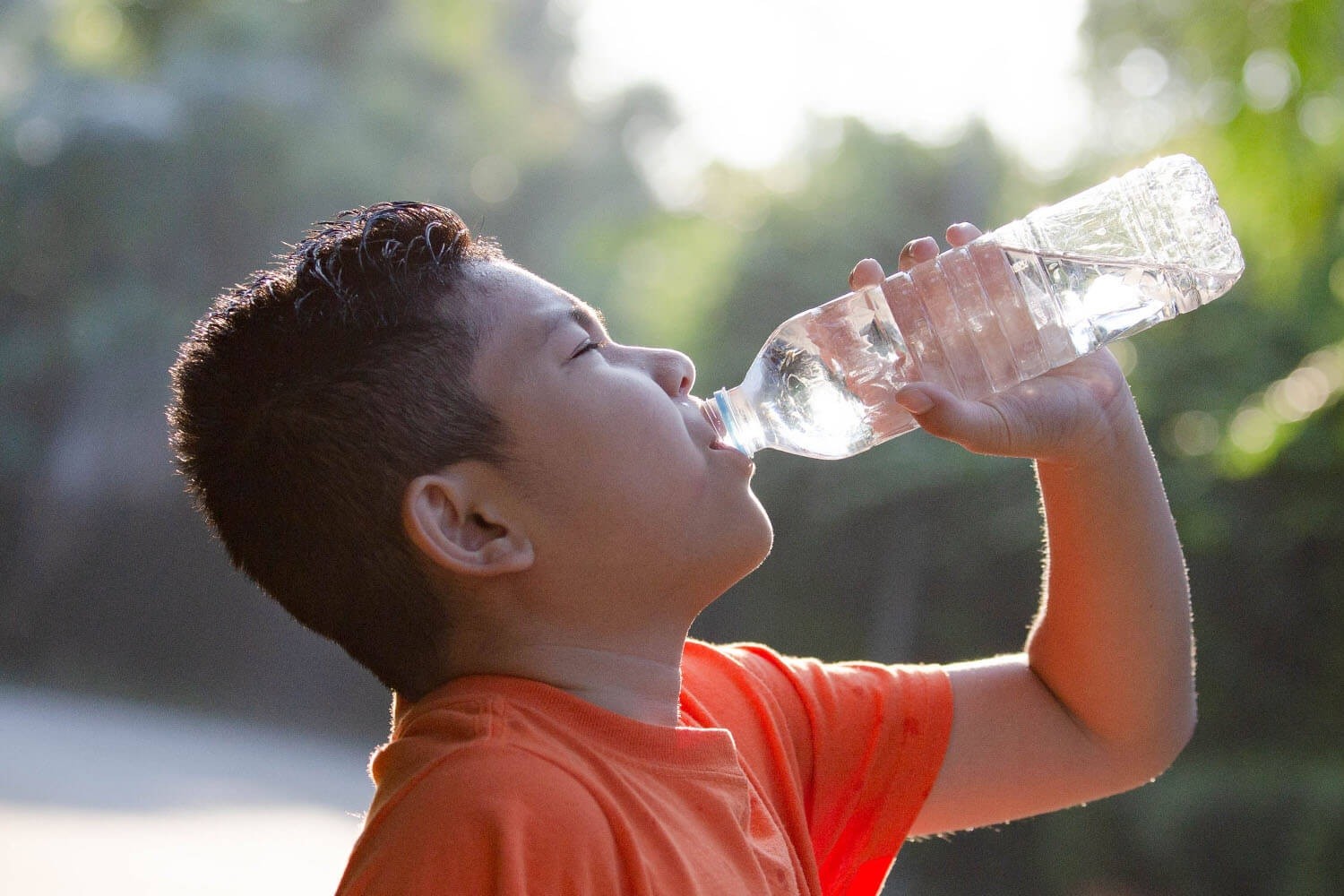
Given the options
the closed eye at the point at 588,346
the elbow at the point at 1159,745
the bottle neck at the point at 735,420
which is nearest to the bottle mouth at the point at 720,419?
the bottle neck at the point at 735,420

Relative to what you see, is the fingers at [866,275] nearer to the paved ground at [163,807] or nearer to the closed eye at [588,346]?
the closed eye at [588,346]

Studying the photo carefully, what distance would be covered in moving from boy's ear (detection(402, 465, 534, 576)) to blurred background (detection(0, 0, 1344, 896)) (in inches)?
16.8

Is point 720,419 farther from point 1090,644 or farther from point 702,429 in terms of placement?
point 1090,644

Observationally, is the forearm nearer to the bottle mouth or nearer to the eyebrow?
the bottle mouth

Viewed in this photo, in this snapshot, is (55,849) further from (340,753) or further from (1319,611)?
(1319,611)

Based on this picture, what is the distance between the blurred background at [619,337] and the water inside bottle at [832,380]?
0.80 m

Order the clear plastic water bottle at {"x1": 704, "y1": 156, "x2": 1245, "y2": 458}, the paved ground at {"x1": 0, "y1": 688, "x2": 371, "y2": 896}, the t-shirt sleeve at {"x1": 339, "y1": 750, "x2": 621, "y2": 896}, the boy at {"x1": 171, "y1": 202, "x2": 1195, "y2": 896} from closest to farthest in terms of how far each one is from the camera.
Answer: the t-shirt sleeve at {"x1": 339, "y1": 750, "x2": 621, "y2": 896}, the boy at {"x1": 171, "y1": 202, "x2": 1195, "y2": 896}, the clear plastic water bottle at {"x1": 704, "y1": 156, "x2": 1245, "y2": 458}, the paved ground at {"x1": 0, "y1": 688, "x2": 371, "y2": 896}

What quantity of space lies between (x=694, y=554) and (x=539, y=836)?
38 centimetres

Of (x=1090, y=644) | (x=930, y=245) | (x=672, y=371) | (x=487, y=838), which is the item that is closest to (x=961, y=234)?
(x=930, y=245)

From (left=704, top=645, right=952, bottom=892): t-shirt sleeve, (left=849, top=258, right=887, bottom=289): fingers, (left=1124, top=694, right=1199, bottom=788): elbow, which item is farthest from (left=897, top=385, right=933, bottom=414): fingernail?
(left=1124, top=694, right=1199, bottom=788): elbow

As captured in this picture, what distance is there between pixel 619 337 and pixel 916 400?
7645 millimetres

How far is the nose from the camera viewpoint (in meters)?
1.43

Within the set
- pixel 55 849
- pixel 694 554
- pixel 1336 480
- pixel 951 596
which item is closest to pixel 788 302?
pixel 951 596

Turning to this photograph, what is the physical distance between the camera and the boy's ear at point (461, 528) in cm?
129
